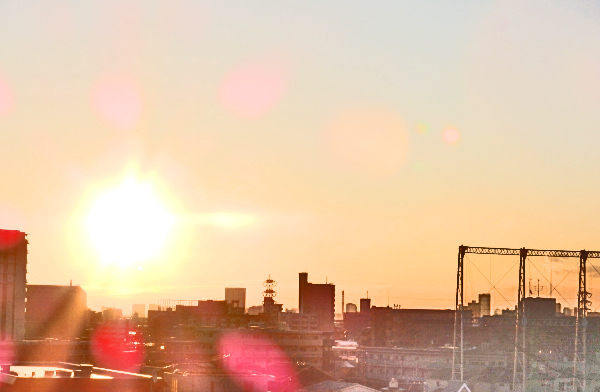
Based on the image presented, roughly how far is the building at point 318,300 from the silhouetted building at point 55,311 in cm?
6005

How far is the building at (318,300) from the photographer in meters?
150

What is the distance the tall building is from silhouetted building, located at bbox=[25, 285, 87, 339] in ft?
81.1

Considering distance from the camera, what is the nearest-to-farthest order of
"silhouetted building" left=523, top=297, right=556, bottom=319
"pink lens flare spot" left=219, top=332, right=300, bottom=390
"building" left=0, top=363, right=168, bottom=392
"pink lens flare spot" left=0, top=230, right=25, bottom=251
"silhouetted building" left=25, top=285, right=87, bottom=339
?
"building" left=0, top=363, right=168, bottom=392
"pink lens flare spot" left=0, top=230, right=25, bottom=251
"pink lens flare spot" left=219, top=332, right=300, bottom=390
"silhouetted building" left=25, top=285, right=87, bottom=339
"silhouetted building" left=523, top=297, right=556, bottom=319

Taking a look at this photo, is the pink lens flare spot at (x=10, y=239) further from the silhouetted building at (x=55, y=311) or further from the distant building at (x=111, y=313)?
the distant building at (x=111, y=313)

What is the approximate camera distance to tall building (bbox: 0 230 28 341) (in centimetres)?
5941

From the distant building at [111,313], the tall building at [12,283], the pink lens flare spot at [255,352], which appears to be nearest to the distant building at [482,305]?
the distant building at [111,313]

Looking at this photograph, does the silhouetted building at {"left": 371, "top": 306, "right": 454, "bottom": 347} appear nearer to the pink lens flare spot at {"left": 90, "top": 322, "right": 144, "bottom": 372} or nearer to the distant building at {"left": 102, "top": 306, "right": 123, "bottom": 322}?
the distant building at {"left": 102, "top": 306, "right": 123, "bottom": 322}

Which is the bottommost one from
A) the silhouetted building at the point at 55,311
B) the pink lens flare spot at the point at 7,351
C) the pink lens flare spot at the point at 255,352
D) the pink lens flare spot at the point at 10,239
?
the pink lens flare spot at the point at 255,352

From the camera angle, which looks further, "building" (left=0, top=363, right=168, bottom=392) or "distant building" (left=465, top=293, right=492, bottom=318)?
"distant building" (left=465, top=293, right=492, bottom=318)

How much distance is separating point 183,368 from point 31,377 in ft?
79.4

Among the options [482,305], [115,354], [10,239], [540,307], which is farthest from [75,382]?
[482,305]

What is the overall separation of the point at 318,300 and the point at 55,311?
223 ft

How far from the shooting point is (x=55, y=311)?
297 ft

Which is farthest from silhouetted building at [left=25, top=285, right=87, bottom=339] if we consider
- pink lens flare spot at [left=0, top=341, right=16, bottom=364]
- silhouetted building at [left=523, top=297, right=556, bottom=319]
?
silhouetted building at [left=523, top=297, right=556, bottom=319]
